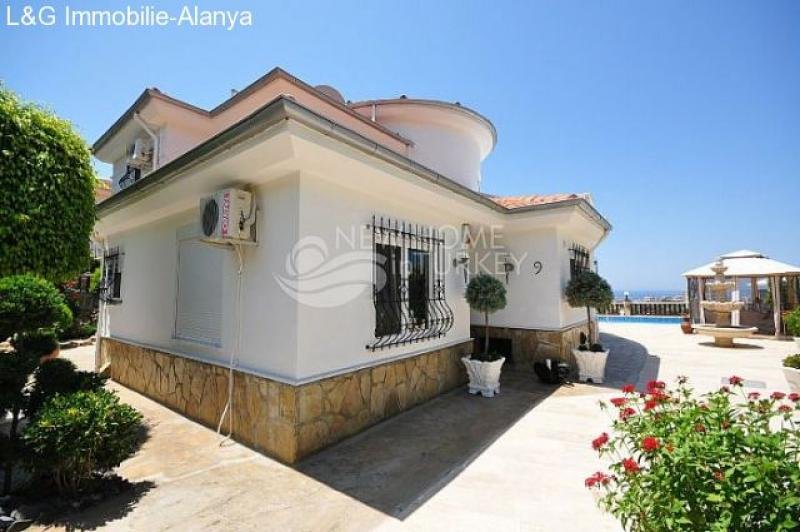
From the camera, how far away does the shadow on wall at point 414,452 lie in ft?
12.7

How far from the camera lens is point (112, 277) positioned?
387 inches

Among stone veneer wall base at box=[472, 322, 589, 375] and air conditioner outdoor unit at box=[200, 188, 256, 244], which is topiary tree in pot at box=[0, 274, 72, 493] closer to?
air conditioner outdoor unit at box=[200, 188, 256, 244]

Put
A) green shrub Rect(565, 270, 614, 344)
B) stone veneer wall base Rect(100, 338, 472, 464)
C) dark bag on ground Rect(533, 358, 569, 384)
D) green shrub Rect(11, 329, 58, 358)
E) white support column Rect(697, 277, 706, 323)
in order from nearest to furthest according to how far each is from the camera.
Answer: stone veneer wall base Rect(100, 338, 472, 464), green shrub Rect(11, 329, 58, 358), dark bag on ground Rect(533, 358, 569, 384), green shrub Rect(565, 270, 614, 344), white support column Rect(697, 277, 706, 323)

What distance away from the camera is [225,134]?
4.22 m

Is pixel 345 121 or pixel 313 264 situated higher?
pixel 345 121

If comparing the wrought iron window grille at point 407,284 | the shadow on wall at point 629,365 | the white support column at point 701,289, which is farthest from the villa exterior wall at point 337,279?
the white support column at point 701,289

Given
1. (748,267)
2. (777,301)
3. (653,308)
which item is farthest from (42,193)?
(653,308)

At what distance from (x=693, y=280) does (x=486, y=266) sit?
54.4ft

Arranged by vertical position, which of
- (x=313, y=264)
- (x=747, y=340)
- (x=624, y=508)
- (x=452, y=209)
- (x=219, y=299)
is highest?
(x=452, y=209)

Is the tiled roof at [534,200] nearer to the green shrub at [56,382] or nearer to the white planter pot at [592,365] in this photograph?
the white planter pot at [592,365]

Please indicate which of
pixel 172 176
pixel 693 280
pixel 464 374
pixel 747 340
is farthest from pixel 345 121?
pixel 693 280

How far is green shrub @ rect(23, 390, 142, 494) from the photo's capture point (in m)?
3.28

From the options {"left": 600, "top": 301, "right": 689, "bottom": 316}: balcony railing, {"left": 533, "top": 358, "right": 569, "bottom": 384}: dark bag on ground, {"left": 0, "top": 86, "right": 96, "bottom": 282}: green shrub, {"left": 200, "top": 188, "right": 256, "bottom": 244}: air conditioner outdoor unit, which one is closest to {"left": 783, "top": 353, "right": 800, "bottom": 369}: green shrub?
{"left": 533, "top": 358, "right": 569, "bottom": 384}: dark bag on ground

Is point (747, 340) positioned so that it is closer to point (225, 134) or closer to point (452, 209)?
point (452, 209)
